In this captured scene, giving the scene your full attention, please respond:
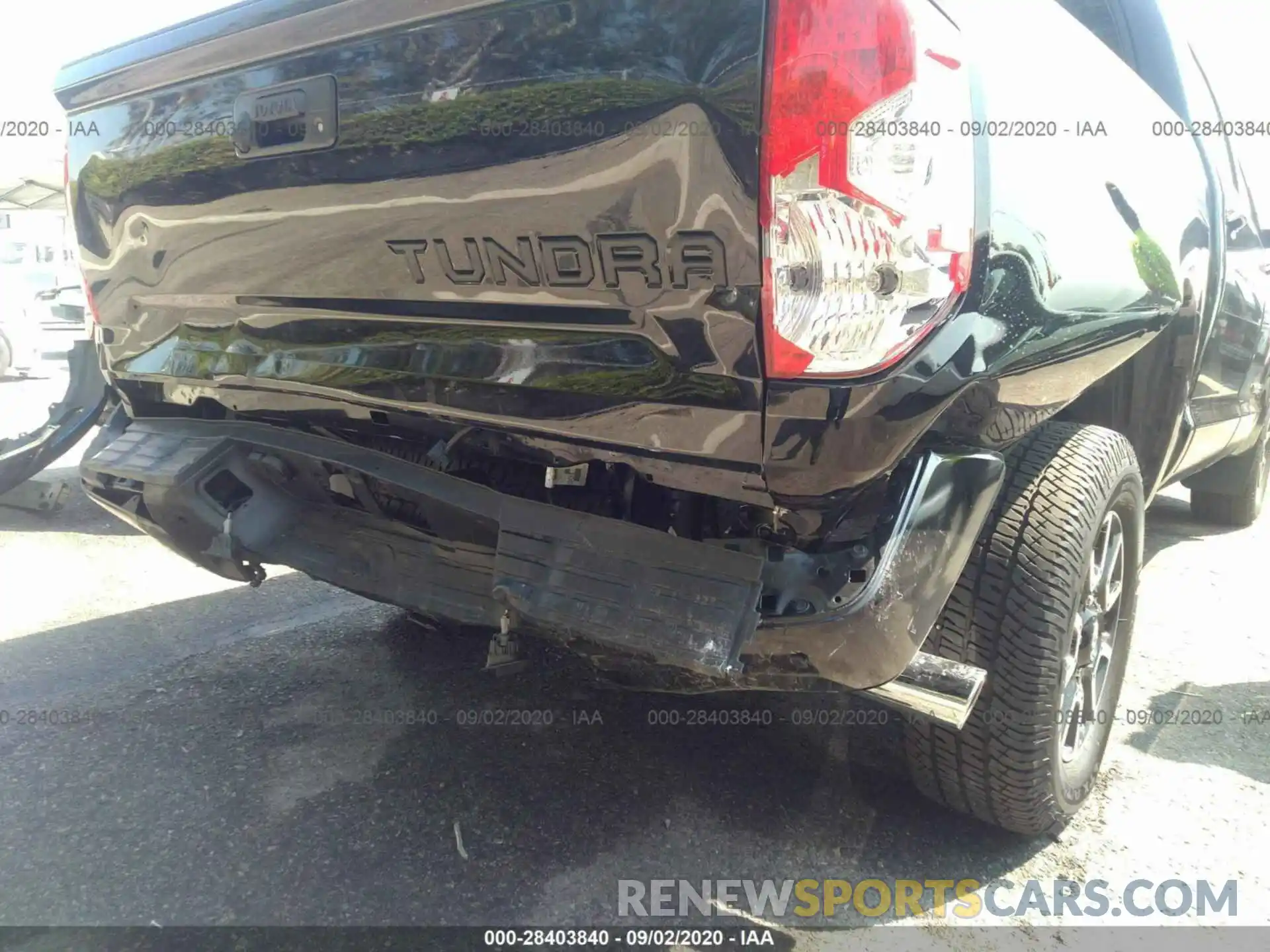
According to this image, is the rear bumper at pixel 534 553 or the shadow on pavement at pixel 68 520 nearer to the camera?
the rear bumper at pixel 534 553

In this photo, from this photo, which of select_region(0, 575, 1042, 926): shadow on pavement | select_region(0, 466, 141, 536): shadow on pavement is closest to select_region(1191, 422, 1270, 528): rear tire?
select_region(0, 575, 1042, 926): shadow on pavement

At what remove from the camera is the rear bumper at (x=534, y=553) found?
1.62m

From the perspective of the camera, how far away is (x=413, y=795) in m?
2.47

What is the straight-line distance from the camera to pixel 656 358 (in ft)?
5.32

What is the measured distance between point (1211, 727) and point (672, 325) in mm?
2499

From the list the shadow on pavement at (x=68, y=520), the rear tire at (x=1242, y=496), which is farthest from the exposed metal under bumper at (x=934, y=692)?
the shadow on pavement at (x=68, y=520)

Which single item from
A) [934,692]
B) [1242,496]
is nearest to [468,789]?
[934,692]

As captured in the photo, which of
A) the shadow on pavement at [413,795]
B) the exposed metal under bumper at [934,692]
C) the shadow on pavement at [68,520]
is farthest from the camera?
the shadow on pavement at [68,520]

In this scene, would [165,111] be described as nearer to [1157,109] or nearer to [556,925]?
[556,925]

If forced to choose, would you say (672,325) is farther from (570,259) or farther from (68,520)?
(68,520)

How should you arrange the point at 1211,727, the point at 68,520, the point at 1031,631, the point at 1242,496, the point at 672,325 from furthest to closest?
the point at 68,520
the point at 1242,496
the point at 1211,727
the point at 1031,631
the point at 672,325

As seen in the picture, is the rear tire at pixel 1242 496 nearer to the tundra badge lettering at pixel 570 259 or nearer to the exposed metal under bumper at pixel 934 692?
the exposed metal under bumper at pixel 934 692

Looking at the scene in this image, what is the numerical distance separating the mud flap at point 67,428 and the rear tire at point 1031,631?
4516 millimetres

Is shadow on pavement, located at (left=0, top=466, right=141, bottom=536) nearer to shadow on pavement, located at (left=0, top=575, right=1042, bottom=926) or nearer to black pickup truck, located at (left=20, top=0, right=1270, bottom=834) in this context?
shadow on pavement, located at (left=0, top=575, right=1042, bottom=926)
